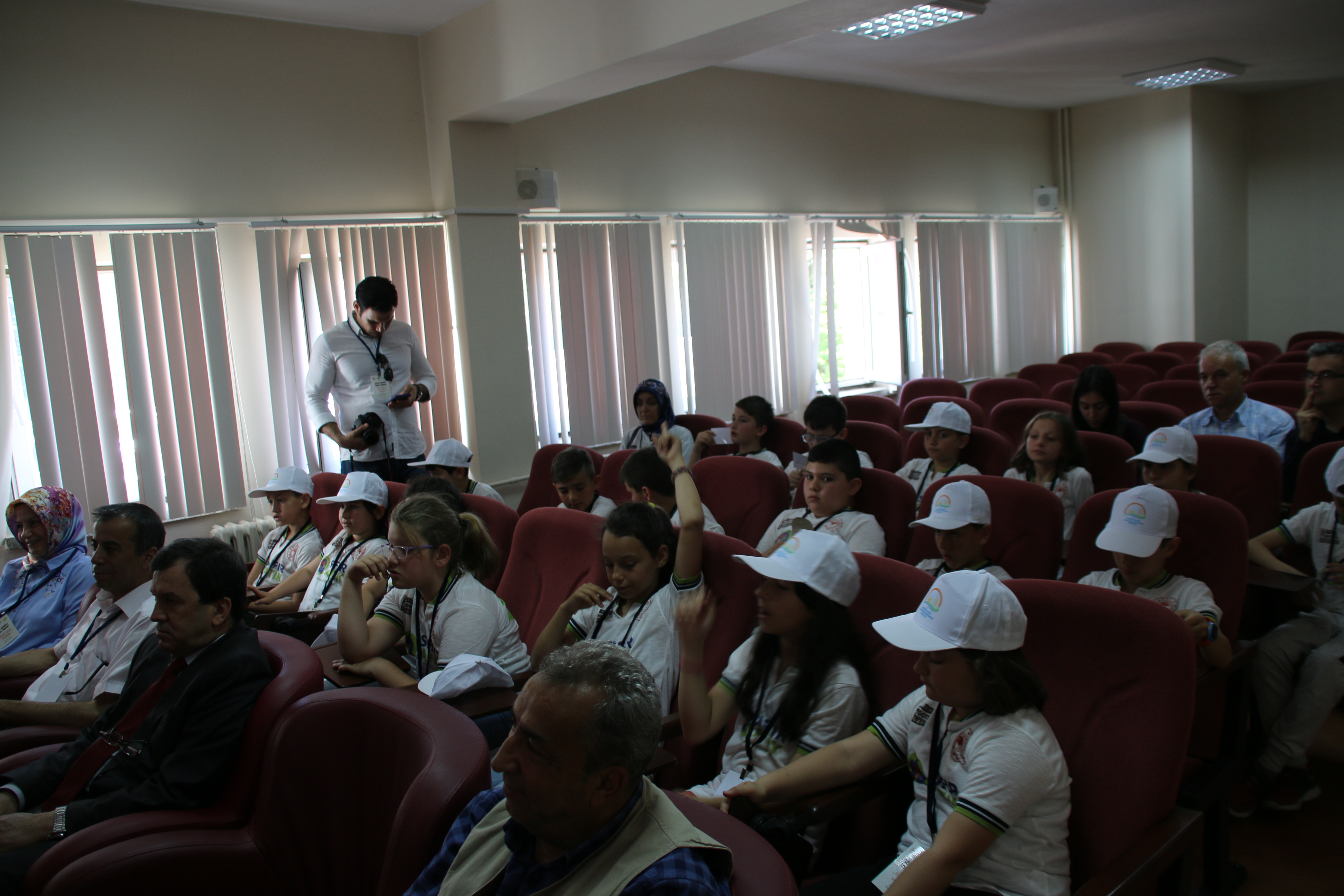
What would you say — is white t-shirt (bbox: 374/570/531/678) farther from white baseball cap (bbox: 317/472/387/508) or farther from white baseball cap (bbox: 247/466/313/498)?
white baseball cap (bbox: 247/466/313/498)

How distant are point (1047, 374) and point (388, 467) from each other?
5.39 m

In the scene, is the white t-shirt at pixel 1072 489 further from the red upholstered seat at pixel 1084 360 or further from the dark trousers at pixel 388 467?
the red upholstered seat at pixel 1084 360

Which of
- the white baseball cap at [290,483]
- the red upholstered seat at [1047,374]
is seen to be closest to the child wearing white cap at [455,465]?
the white baseball cap at [290,483]

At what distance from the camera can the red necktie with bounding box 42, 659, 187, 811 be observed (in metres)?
2.07

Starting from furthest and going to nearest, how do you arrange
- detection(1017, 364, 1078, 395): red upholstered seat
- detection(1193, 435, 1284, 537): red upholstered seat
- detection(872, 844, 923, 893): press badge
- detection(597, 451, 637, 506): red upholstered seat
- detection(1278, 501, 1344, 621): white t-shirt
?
detection(1017, 364, 1078, 395): red upholstered seat, detection(597, 451, 637, 506): red upholstered seat, detection(1193, 435, 1284, 537): red upholstered seat, detection(1278, 501, 1344, 621): white t-shirt, detection(872, 844, 923, 893): press badge

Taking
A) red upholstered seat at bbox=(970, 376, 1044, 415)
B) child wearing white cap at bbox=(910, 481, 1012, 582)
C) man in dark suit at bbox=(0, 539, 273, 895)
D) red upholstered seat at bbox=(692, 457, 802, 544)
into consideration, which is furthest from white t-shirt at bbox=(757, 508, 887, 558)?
red upholstered seat at bbox=(970, 376, 1044, 415)

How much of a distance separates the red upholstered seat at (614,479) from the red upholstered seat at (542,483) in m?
0.23

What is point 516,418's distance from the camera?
18.3 ft

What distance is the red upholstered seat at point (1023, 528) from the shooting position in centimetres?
270

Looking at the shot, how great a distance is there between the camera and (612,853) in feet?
3.98

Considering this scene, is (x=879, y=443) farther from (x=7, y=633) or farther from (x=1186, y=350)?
(x=1186, y=350)

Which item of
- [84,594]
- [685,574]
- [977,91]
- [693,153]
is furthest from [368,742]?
[977,91]

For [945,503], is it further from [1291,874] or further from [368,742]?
[368,742]

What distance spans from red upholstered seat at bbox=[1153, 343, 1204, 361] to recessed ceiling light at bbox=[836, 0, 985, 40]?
383 cm
